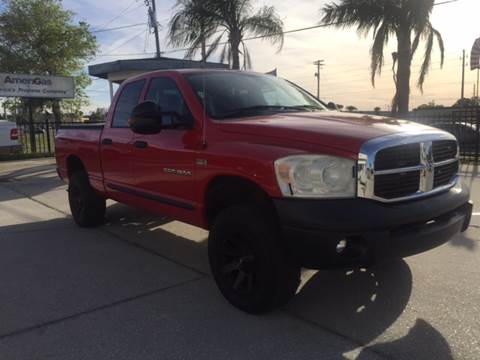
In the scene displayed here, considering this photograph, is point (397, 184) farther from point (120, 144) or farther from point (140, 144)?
point (120, 144)

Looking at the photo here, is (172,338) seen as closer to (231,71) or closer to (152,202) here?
(152,202)

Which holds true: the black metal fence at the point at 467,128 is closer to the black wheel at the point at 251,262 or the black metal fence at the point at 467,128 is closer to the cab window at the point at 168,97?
the cab window at the point at 168,97

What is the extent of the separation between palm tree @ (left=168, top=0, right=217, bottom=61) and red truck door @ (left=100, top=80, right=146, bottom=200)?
11394 mm

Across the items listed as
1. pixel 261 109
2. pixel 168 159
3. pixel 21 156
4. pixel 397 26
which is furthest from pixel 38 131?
pixel 261 109

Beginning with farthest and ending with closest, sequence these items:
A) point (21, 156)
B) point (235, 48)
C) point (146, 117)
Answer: point (21, 156), point (235, 48), point (146, 117)

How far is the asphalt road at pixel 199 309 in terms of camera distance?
297cm

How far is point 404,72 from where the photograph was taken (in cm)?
1466

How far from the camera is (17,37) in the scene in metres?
22.4

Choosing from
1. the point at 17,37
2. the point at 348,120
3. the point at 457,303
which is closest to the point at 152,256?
the point at 348,120

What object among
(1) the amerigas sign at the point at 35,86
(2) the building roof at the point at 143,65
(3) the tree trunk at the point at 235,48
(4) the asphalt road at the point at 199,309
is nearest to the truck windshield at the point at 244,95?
(4) the asphalt road at the point at 199,309

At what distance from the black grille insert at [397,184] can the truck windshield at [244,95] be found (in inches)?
54.2

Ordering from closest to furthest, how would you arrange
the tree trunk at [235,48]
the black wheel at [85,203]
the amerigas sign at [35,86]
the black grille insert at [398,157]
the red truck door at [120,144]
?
the black grille insert at [398,157], the red truck door at [120,144], the black wheel at [85,203], the tree trunk at [235,48], the amerigas sign at [35,86]

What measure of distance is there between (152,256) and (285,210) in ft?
7.56

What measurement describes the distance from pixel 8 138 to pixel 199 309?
15.6 m
